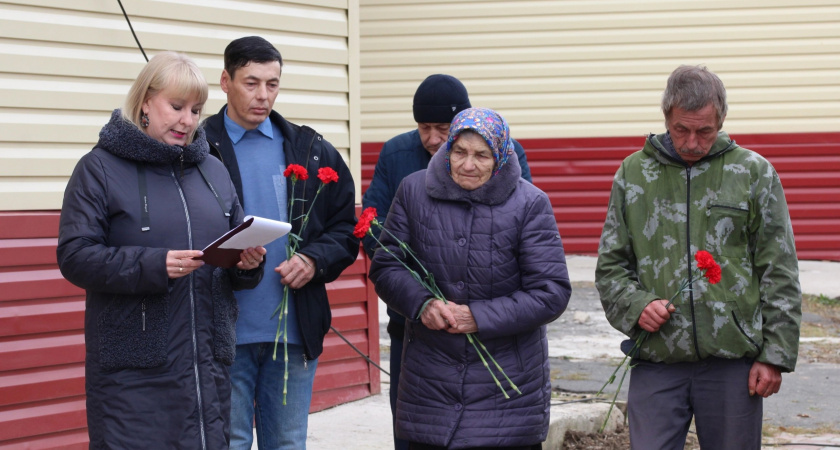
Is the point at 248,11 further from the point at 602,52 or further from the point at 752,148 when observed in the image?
the point at 752,148

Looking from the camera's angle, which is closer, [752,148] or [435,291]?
[435,291]

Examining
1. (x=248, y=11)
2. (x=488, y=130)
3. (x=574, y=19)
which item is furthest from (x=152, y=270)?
(x=574, y=19)

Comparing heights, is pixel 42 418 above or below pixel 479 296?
below

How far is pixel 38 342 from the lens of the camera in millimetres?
5148

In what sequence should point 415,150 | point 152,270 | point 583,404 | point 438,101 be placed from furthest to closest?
point 583,404 < point 415,150 < point 438,101 < point 152,270

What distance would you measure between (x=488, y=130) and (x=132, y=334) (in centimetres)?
146

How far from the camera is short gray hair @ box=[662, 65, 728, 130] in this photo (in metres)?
3.79

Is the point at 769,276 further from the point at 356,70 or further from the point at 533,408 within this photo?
the point at 356,70

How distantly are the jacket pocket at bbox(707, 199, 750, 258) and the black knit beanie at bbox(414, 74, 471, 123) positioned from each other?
1345 millimetres

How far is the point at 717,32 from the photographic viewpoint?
471 inches

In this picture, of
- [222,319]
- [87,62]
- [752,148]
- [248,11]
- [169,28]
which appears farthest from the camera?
[752,148]

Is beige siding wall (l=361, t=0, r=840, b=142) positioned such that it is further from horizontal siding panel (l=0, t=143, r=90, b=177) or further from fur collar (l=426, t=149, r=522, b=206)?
fur collar (l=426, t=149, r=522, b=206)

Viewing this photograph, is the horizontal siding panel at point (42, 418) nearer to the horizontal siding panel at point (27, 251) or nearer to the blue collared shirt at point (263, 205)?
the horizontal siding panel at point (27, 251)

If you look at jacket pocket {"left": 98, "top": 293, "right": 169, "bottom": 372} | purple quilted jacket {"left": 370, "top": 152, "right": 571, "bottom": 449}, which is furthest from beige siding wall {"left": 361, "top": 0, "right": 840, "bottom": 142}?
jacket pocket {"left": 98, "top": 293, "right": 169, "bottom": 372}
